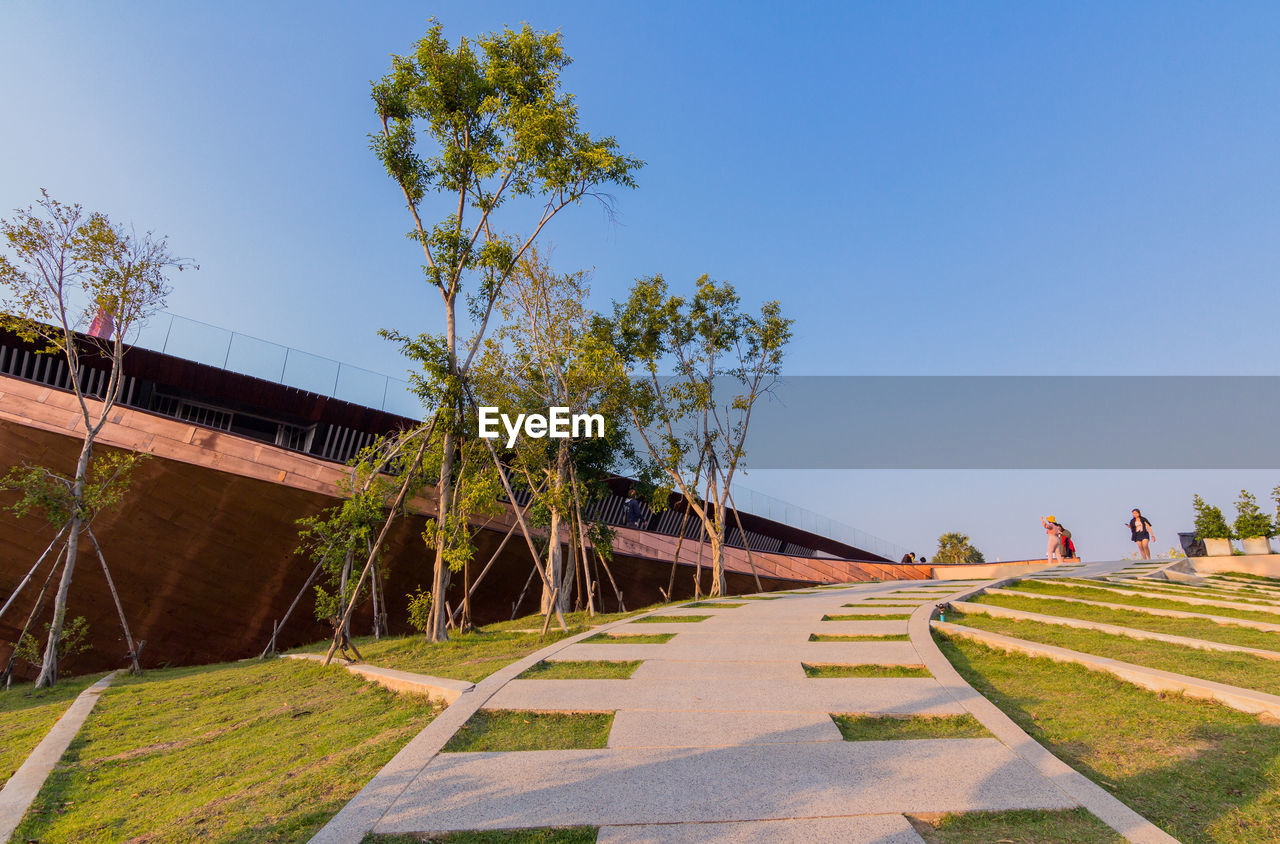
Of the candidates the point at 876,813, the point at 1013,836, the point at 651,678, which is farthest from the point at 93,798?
the point at 1013,836

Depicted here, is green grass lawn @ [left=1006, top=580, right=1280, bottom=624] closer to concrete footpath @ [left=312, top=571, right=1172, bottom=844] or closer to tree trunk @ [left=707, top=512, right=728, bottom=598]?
tree trunk @ [left=707, top=512, right=728, bottom=598]

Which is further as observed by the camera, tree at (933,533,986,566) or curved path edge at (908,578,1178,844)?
tree at (933,533,986,566)

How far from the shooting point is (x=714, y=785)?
9.46 ft

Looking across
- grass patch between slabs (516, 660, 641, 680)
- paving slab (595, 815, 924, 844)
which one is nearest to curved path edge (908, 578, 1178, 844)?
paving slab (595, 815, 924, 844)

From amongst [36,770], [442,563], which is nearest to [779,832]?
[36,770]

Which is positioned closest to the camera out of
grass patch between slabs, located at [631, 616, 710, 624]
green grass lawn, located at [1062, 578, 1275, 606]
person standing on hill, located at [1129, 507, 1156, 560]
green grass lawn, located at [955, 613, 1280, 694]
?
green grass lawn, located at [955, 613, 1280, 694]

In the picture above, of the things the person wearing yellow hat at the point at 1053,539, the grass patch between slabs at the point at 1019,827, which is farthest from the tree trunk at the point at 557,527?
the person wearing yellow hat at the point at 1053,539

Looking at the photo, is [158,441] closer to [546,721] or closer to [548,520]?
[548,520]

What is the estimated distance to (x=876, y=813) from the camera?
2594mm

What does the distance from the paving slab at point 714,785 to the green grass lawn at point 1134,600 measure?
6.79 meters

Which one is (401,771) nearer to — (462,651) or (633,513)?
(462,651)

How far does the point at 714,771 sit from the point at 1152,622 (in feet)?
22.7

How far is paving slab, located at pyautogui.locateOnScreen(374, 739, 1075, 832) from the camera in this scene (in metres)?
2.61

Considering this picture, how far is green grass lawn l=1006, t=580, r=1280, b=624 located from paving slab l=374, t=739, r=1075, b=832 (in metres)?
6.79
